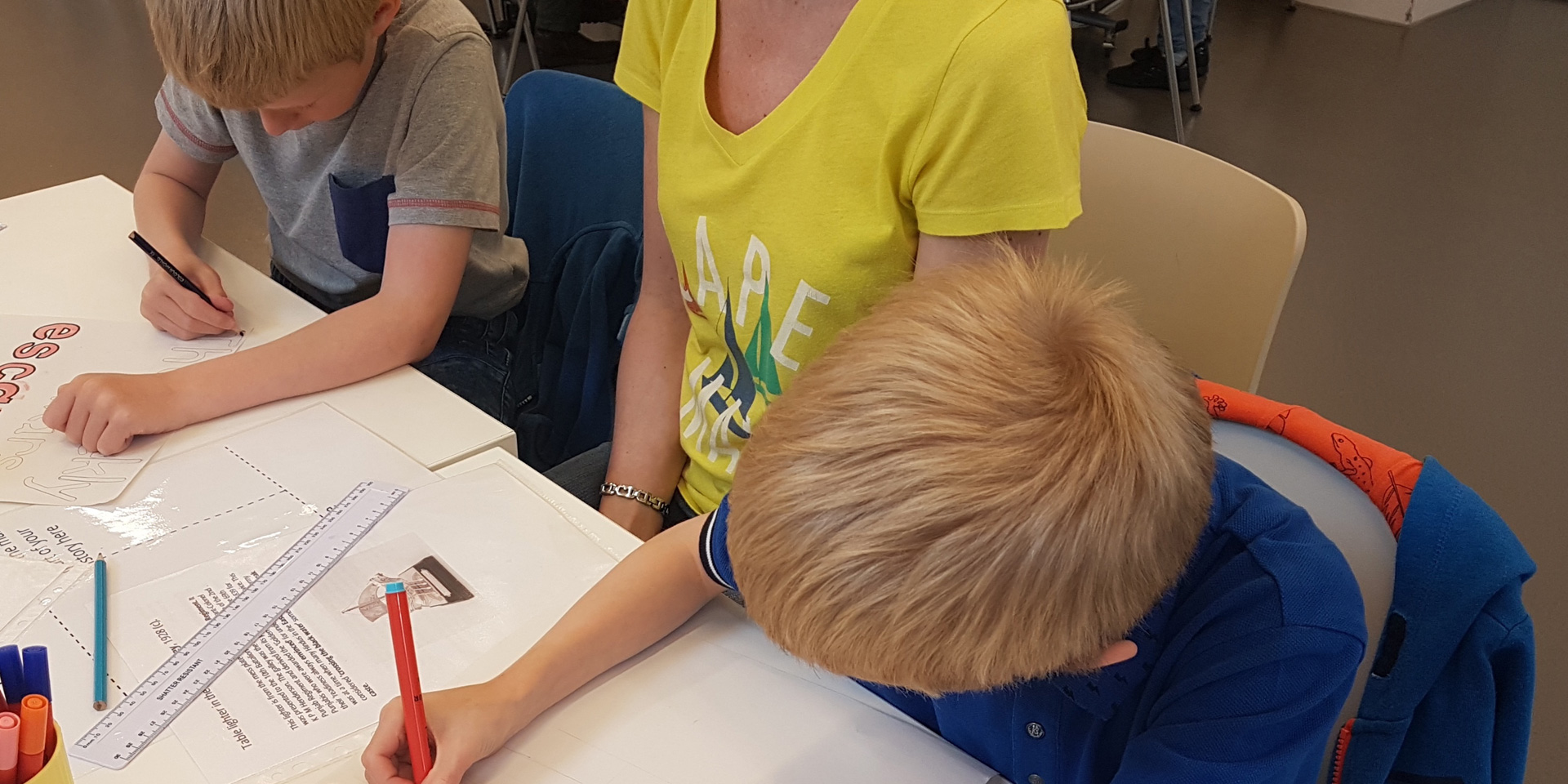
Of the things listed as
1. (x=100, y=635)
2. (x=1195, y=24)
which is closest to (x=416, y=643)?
(x=100, y=635)

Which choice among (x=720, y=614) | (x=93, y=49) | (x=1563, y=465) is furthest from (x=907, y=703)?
(x=93, y=49)

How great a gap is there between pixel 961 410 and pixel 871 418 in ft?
0.14

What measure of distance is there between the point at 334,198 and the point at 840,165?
63 cm

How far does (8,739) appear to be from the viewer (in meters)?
0.51

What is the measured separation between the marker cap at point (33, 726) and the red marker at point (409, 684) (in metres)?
0.17

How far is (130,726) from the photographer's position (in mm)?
700

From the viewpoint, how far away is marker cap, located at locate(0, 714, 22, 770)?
513 millimetres

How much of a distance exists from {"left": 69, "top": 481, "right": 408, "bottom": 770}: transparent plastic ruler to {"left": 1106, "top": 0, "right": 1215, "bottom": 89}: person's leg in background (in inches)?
149

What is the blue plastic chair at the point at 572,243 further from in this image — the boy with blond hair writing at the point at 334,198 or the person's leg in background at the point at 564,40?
the person's leg in background at the point at 564,40

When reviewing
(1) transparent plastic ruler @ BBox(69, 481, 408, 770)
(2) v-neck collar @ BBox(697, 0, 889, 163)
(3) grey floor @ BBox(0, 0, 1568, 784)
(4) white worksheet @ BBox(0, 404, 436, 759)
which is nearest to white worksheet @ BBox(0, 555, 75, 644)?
(4) white worksheet @ BBox(0, 404, 436, 759)

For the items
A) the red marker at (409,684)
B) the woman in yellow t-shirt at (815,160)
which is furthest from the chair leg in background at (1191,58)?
the red marker at (409,684)

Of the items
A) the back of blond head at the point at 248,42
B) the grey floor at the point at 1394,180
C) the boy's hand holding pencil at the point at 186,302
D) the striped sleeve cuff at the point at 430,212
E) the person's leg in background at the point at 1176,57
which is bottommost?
the grey floor at the point at 1394,180

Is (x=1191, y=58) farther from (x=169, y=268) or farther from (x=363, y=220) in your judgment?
(x=169, y=268)

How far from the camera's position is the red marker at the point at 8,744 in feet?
1.68
